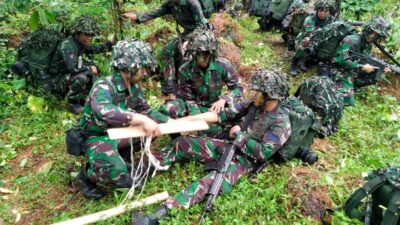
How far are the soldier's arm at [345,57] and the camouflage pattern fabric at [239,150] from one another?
3.08 m

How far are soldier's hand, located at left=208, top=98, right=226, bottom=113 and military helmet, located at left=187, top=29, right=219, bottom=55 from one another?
0.70 m

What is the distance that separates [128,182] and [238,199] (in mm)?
1313

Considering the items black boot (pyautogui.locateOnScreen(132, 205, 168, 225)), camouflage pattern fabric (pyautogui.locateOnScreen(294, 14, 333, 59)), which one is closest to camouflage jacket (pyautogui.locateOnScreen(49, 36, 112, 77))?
black boot (pyautogui.locateOnScreen(132, 205, 168, 225))

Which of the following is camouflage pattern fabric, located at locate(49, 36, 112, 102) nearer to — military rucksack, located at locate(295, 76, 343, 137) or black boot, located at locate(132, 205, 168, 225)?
black boot, located at locate(132, 205, 168, 225)

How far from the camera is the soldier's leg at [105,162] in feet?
14.3

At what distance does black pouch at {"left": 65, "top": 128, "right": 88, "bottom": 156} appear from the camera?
446cm

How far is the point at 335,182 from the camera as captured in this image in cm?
478

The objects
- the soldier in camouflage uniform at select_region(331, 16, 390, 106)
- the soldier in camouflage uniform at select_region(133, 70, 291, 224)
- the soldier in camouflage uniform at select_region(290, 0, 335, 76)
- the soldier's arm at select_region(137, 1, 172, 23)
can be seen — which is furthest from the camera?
the soldier in camouflage uniform at select_region(290, 0, 335, 76)

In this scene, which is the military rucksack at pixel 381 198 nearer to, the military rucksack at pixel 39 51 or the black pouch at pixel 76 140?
the black pouch at pixel 76 140

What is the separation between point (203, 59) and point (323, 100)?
1953mm

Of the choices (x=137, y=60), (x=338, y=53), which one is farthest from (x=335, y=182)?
(x=338, y=53)

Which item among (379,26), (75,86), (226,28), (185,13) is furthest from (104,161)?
(226,28)

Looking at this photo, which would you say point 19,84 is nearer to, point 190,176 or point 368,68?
point 190,176

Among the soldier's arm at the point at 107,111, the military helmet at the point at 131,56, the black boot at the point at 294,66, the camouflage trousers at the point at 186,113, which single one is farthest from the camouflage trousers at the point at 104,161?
the black boot at the point at 294,66
